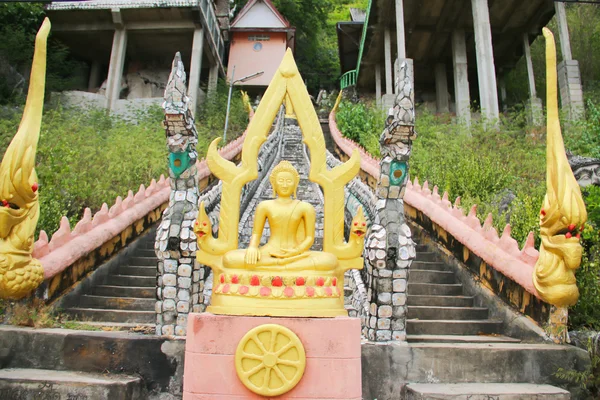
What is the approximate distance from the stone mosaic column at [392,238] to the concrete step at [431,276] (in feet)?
6.04

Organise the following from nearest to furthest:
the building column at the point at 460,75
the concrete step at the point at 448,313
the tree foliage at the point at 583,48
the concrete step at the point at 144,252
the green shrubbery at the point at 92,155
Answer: the concrete step at the point at 448,313, the concrete step at the point at 144,252, the green shrubbery at the point at 92,155, the building column at the point at 460,75, the tree foliage at the point at 583,48

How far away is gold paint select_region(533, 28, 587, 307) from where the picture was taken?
187 inches

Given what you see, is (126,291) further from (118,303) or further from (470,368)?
(470,368)

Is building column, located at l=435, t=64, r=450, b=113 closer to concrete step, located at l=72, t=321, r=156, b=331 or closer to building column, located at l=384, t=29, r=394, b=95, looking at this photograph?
building column, located at l=384, t=29, r=394, b=95

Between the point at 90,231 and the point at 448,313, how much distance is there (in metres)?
4.92

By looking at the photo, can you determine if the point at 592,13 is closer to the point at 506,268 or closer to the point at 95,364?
the point at 506,268

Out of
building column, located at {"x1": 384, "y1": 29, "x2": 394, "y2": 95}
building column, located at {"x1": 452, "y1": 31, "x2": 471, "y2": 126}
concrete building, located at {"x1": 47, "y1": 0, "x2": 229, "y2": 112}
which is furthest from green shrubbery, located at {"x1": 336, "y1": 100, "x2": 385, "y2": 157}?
concrete building, located at {"x1": 47, "y1": 0, "x2": 229, "y2": 112}

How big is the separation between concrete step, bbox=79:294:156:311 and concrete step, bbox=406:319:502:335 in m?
3.38

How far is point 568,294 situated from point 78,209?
7.42m

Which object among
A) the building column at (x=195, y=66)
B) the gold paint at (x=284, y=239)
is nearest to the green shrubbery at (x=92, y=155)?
the building column at (x=195, y=66)

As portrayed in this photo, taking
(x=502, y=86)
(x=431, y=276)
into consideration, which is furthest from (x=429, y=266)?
(x=502, y=86)

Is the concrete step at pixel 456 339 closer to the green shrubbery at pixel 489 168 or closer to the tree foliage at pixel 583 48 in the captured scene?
the green shrubbery at pixel 489 168

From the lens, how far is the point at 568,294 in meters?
4.77

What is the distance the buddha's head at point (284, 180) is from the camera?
14.1 feet
